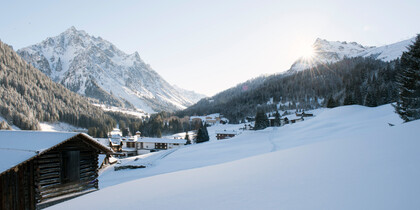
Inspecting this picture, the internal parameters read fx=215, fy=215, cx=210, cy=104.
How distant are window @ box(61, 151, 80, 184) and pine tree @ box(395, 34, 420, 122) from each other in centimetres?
2741

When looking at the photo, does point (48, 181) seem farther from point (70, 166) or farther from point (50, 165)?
point (70, 166)

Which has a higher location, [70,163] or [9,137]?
[9,137]

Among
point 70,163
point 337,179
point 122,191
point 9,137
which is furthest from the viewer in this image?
point 70,163

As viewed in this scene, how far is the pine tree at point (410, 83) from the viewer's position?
18.6 metres

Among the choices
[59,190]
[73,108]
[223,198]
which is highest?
[73,108]

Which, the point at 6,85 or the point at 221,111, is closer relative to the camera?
the point at 6,85

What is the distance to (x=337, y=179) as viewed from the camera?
6457 millimetres

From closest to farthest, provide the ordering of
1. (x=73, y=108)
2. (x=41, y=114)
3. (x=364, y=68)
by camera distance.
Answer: (x=41, y=114) → (x=364, y=68) → (x=73, y=108)

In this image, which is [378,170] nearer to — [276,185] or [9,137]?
[276,185]

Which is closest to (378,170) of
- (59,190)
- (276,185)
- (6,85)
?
(276,185)

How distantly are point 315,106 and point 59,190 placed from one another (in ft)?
429

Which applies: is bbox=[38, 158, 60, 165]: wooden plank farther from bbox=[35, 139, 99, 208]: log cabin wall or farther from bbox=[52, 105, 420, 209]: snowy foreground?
bbox=[52, 105, 420, 209]: snowy foreground

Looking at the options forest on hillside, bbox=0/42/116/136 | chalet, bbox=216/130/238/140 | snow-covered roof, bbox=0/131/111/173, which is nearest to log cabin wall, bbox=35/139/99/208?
snow-covered roof, bbox=0/131/111/173

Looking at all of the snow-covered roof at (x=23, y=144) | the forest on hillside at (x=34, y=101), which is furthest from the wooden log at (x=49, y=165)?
the forest on hillside at (x=34, y=101)
